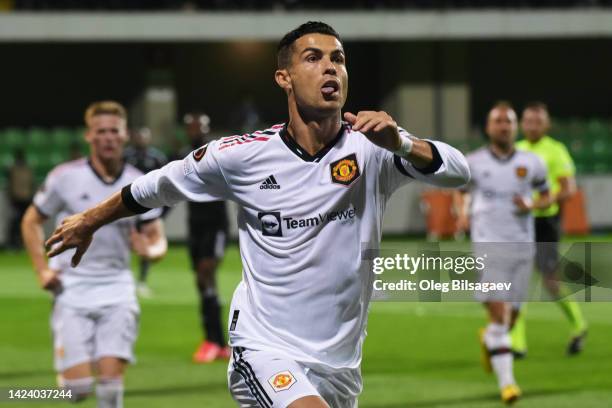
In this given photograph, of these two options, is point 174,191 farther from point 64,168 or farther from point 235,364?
point 64,168

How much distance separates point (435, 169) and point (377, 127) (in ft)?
1.55

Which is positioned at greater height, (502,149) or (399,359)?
(502,149)

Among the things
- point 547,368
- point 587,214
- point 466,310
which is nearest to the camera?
point 547,368

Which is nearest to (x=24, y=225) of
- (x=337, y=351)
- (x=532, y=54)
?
(x=337, y=351)

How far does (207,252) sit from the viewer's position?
13961mm

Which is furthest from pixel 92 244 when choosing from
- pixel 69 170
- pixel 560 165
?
pixel 560 165

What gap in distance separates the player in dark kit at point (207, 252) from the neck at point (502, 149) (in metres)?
3.12

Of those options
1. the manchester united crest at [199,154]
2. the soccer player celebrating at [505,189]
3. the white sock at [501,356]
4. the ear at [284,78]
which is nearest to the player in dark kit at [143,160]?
the soccer player celebrating at [505,189]

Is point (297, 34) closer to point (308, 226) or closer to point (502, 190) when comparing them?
point (308, 226)

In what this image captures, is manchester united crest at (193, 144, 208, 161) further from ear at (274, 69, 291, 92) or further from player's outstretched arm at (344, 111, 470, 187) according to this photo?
player's outstretched arm at (344, 111, 470, 187)

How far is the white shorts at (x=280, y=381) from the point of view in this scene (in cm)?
544

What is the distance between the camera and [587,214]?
3250 centimetres

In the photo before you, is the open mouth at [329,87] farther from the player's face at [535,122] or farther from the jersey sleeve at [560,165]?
the jersey sleeve at [560,165]

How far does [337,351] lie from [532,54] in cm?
3649
